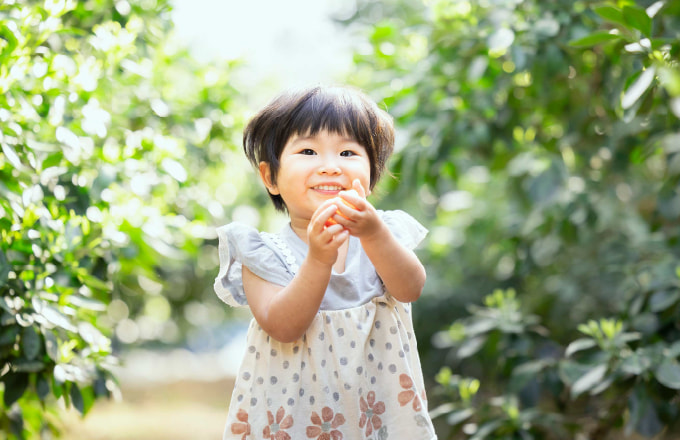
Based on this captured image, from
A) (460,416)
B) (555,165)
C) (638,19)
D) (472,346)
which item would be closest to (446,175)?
(555,165)

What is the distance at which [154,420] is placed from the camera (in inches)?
223

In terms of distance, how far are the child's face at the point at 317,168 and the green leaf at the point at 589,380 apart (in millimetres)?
1125

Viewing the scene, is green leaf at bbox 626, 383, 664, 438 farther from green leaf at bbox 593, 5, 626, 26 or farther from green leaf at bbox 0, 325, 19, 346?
green leaf at bbox 0, 325, 19, 346

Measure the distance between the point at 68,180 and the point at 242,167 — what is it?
2.59 m

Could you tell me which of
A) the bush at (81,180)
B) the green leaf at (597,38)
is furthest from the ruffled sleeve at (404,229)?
the bush at (81,180)

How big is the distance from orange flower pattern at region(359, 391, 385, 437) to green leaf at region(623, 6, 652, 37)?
1.12m

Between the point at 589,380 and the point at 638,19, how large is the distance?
1035 millimetres

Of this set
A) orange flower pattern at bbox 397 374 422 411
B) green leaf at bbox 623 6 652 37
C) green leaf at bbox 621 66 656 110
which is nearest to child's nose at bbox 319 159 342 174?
orange flower pattern at bbox 397 374 422 411

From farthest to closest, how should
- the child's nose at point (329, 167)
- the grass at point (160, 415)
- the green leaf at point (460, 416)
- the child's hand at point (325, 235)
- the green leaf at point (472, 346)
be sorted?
the grass at point (160, 415)
the green leaf at point (472, 346)
the green leaf at point (460, 416)
the child's nose at point (329, 167)
the child's hand at point (325, 235)

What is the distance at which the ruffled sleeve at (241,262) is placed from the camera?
49.1 inches

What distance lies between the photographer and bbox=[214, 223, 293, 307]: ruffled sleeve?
4.09 feet

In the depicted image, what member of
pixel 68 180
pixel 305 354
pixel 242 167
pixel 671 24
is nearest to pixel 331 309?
pixel 305 354

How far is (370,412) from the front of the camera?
1.28 m

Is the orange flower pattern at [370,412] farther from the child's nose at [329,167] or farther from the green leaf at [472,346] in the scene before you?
the green leaf at [472,346]
